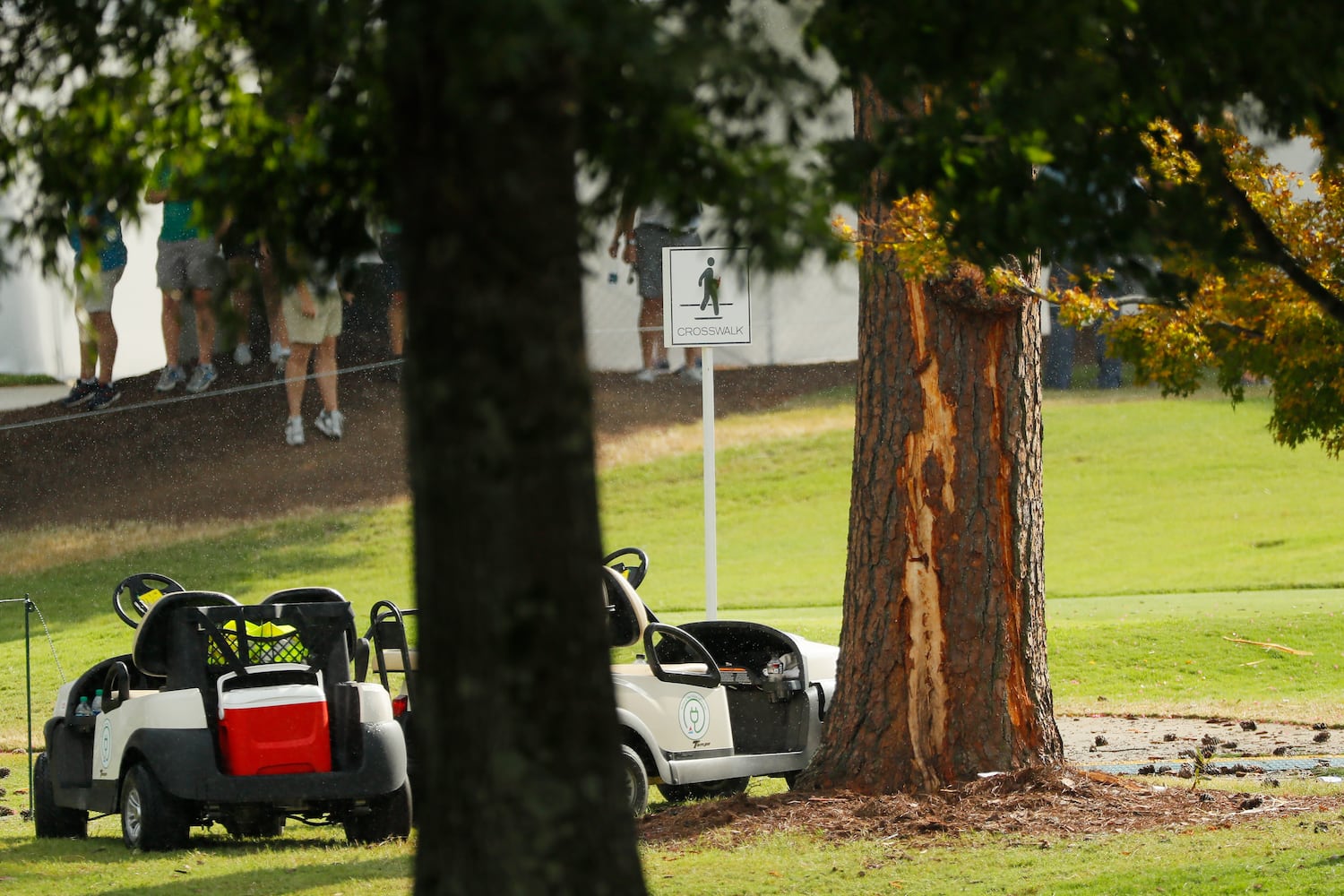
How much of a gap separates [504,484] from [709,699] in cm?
564

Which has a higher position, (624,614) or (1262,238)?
(1262,238)

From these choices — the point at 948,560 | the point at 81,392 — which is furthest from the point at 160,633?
the point at 81,392

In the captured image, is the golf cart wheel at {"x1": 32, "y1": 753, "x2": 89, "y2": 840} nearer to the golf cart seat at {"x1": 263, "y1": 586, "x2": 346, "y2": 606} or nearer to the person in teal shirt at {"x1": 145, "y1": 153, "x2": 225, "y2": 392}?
the golf cart seat at {"x1": 263, "y1": 586, "x2": 346, "y2": 606}

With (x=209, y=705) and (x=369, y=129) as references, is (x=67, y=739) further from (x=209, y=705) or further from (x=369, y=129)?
(x=369, y=129)

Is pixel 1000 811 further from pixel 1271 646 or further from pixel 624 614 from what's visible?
pixel 1271 646

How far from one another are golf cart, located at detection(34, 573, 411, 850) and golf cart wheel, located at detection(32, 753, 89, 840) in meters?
0.41

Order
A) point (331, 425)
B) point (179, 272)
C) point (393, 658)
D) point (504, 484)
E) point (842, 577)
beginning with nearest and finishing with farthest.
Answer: point (504, 484) < point (393, 658) < point (179, 272) < point (842, 577) < point (331, 425)

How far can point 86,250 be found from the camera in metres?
3.75

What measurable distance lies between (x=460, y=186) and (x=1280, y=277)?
5.75 meters

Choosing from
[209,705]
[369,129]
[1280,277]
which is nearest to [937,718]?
[1280,277]

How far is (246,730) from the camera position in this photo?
7418mm

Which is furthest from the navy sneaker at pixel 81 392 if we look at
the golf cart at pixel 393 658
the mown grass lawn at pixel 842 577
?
the golf cart at pixel 393 658

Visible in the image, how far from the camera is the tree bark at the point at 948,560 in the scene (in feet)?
27.5

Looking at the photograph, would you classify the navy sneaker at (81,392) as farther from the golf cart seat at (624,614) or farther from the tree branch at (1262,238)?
the tree branch at (1262,238)
